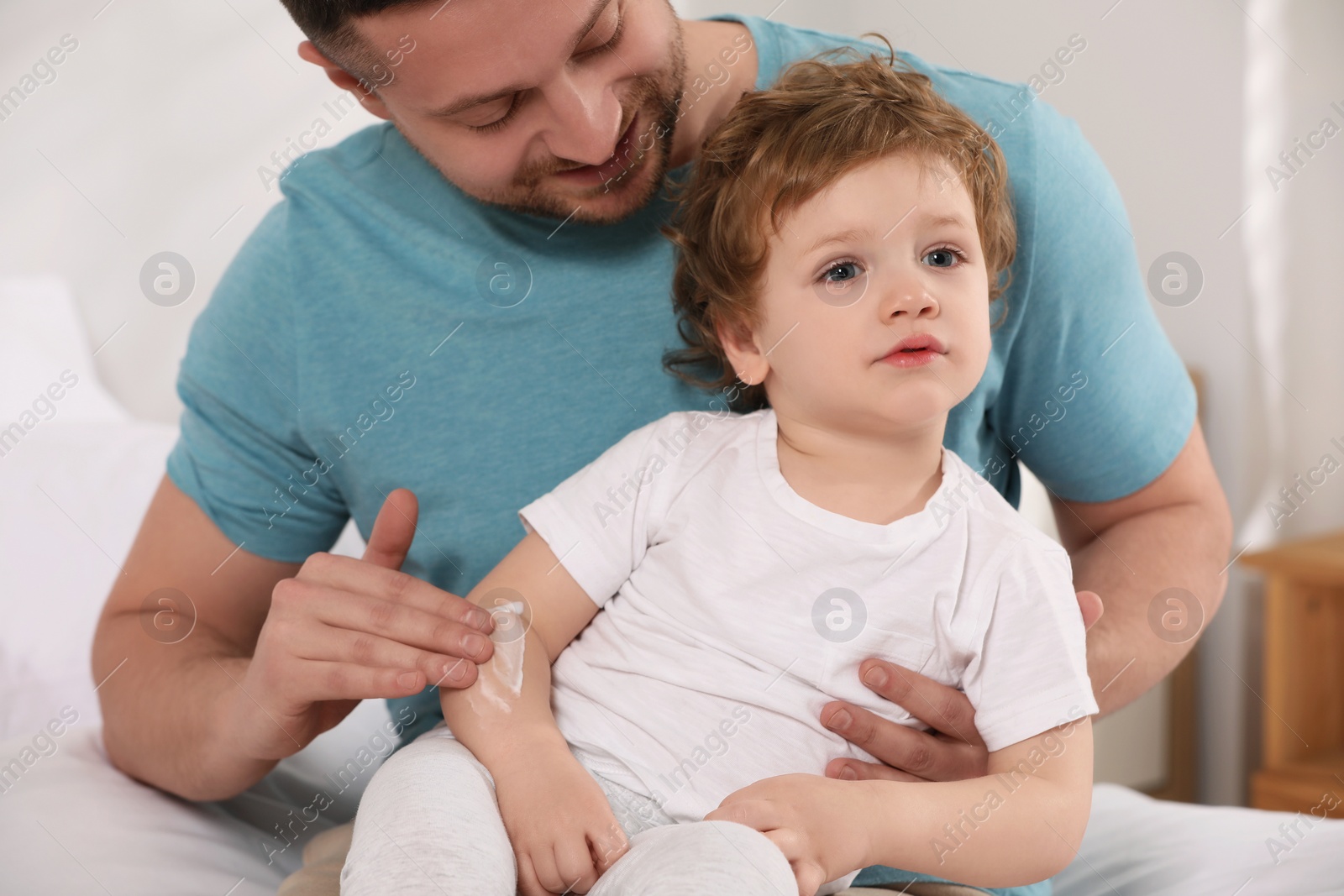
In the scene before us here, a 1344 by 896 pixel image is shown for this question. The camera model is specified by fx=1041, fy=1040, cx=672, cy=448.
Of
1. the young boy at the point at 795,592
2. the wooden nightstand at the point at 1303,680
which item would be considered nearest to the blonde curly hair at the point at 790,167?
the young boy at the point at 795,592

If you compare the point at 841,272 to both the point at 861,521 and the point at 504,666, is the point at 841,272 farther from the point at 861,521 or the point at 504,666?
the point at 504,666

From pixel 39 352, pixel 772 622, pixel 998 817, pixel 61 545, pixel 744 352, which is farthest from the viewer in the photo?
pixel 39 352

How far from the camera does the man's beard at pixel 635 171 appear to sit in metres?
0.90

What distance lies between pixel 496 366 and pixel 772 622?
14.8 inches

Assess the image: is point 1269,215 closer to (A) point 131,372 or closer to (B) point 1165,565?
(B) point 1165,565

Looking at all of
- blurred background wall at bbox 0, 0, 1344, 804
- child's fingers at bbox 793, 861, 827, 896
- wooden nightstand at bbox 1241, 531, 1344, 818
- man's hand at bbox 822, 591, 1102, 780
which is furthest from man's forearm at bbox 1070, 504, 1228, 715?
wooden nightstand at bbox 1241, 531, 1344, 818

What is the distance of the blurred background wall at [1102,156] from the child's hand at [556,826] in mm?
1342

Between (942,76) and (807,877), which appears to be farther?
(942,76)

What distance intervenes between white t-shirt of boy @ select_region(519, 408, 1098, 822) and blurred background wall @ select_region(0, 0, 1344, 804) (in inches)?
Result: 43.9

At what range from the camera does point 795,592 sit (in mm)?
750

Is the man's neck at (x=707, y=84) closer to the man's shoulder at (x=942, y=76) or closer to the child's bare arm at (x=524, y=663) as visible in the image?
the man's shoulder at (x=942, y=76)

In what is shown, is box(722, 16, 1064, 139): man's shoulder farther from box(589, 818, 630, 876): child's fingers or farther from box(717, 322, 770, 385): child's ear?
box(589, 818, 630, 876): child's fingers

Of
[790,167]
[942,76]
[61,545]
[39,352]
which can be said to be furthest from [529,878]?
[39,352]

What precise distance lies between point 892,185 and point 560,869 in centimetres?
52
